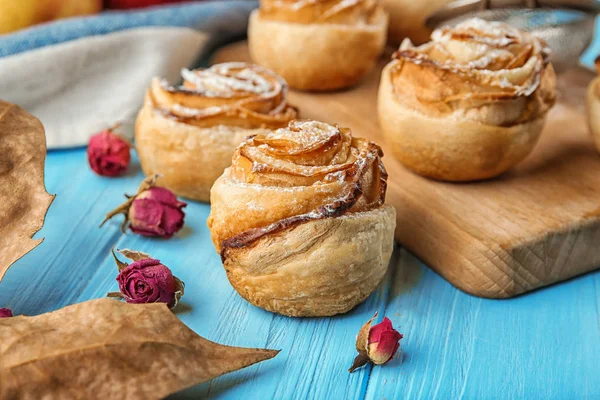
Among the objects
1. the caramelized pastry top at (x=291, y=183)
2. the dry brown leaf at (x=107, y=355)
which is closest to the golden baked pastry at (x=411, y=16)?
the caramelized pastry top at (x=291, y=183)

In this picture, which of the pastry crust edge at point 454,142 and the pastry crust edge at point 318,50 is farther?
the pastry crust edge at point 318,50

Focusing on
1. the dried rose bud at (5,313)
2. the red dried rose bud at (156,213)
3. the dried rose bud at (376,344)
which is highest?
the dried rose bud at (5,313)

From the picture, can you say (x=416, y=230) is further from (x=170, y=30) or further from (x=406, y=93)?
(x=170, y=30)

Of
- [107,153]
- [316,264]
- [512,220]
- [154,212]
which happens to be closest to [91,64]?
[107,153]

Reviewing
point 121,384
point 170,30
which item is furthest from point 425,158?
point 170,30

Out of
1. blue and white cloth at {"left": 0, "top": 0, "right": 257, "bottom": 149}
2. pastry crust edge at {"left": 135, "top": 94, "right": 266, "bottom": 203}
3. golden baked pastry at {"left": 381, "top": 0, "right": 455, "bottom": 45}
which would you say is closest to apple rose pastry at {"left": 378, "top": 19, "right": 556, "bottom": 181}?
pastry crust edge at {"left": 135, "top": 94, "right": 266, "bottom": 203}

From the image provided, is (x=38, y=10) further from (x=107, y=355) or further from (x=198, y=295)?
(x=107, y=355)

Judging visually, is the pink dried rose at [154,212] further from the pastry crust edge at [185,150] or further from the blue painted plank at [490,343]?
the blue painted plank at [490,343]
